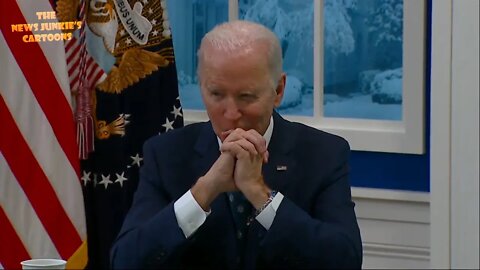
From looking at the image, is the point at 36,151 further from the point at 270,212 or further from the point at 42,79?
the point at 270,212

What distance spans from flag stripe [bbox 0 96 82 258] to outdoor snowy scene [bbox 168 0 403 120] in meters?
0.96

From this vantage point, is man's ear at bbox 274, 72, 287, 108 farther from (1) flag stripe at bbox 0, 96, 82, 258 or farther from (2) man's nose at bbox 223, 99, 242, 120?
(1) flag stripe at bbox 0, 96, 82, 258

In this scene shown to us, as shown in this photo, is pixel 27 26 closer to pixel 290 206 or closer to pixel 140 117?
pixel 140 117

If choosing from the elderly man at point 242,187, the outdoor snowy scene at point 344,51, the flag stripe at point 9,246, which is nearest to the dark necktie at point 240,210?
the elderly man at point 242,187

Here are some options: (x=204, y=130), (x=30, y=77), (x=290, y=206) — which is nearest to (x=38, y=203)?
(x=30, y=77)

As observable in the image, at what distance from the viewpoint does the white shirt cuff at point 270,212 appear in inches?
87.4

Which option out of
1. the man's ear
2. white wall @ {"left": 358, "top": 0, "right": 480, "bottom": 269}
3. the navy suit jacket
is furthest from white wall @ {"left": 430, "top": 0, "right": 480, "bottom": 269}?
the man's ear

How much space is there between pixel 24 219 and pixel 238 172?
187 centimetres

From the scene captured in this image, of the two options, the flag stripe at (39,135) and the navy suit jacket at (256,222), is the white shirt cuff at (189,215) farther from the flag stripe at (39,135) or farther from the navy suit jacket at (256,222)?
the flag stripe at (39,135)

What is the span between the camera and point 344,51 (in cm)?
396

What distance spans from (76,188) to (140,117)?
375 mm

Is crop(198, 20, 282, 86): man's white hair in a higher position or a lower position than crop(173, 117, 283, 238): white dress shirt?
higher

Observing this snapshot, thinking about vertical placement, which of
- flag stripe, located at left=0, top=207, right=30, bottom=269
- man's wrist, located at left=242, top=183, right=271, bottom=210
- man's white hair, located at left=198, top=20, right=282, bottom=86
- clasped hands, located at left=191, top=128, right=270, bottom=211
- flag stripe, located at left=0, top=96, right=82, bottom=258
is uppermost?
man's white hair, located at left=198, top=20, right=282, bottom=86

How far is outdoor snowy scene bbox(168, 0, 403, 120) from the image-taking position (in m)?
3.87
